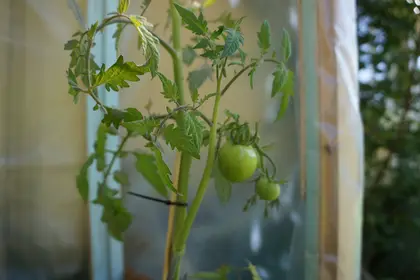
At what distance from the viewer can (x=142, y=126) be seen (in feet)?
1.20

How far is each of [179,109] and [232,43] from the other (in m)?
0.09

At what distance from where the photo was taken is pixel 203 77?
49 cm

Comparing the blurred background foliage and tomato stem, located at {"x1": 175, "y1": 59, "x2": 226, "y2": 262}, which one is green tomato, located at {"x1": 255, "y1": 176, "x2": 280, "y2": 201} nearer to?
tomato stem, located at {"x1": 175, "y1": 59, "x2": 226, "y2": 262}

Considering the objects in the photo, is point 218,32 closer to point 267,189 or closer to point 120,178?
point 267,189

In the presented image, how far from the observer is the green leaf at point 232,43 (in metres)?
0.35

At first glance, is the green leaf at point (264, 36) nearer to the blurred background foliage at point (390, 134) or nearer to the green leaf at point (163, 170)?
the green leaf at point (163, 170)

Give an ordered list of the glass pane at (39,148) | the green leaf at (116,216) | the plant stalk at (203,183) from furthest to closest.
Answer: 1. the glass pane at (39,148)
2. the green leaf at (116,216)
3. the plant stalk at (203,183)

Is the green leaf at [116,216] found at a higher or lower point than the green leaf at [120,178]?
lower

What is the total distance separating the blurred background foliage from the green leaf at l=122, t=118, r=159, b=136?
0.81m

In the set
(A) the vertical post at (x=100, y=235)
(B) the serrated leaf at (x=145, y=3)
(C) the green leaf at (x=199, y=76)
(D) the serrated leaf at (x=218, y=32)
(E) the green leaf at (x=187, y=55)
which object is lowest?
(A) the vertical post at (x=100, y=235)

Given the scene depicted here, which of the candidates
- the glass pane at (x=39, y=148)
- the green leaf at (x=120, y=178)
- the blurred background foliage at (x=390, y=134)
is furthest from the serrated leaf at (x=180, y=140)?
the blurred background foliage at (x=390, y=134)

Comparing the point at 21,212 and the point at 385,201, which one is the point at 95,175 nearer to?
the point at 21,212

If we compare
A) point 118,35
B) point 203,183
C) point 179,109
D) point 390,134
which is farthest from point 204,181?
point 390,134

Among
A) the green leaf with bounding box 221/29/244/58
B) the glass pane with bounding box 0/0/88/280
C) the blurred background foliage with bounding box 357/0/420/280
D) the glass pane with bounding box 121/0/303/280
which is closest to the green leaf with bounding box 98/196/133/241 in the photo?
the glass pane with bounding box 121/0/303/280
